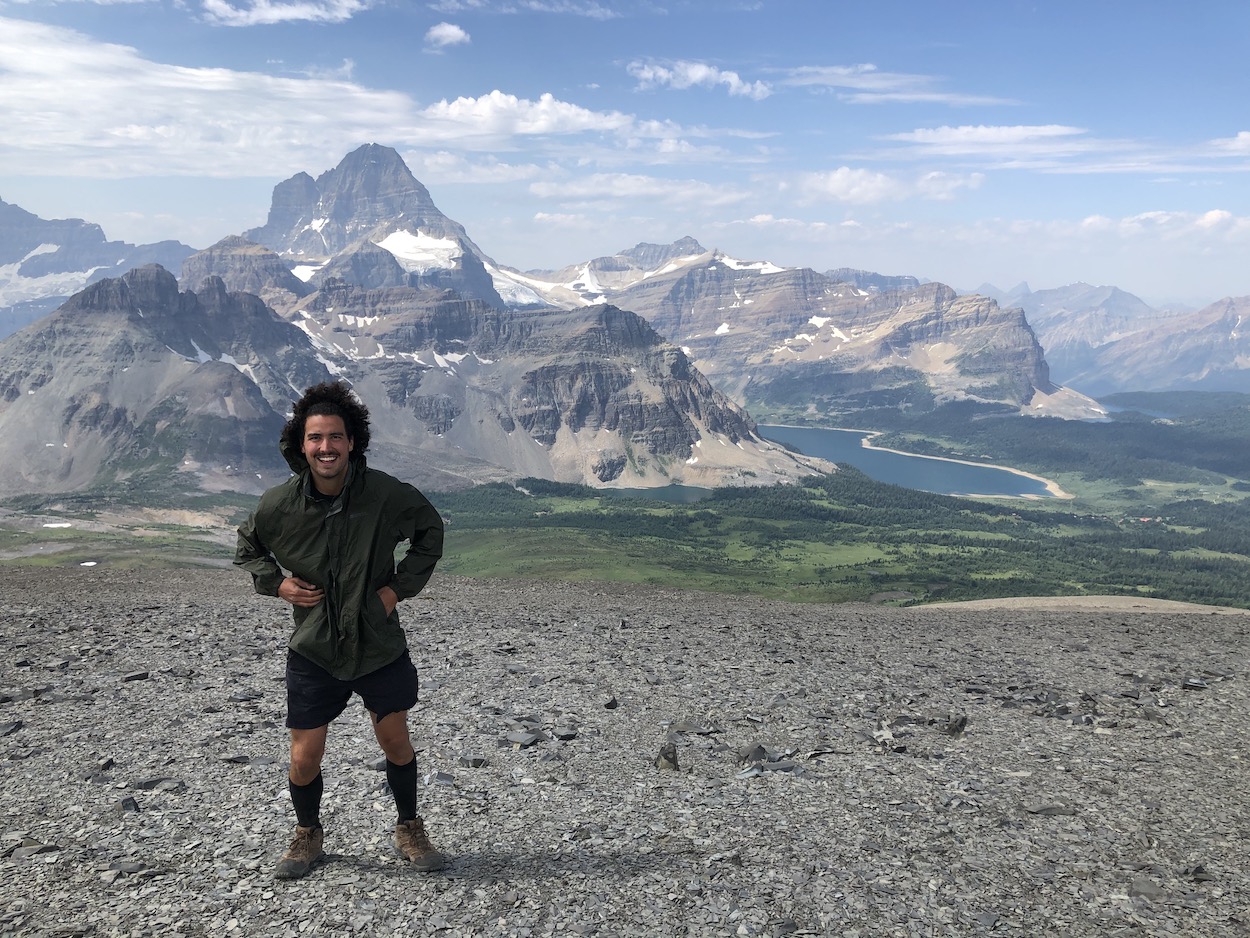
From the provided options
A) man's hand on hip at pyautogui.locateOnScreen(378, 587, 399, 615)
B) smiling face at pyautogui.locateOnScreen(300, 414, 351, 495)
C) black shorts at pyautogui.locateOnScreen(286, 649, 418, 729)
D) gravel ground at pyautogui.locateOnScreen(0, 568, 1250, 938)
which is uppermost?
smiling face at pyautogui.locateOnScreen(300, 414, 351, 495)

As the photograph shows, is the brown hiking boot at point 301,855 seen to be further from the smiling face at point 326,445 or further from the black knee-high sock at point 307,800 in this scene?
the smiling face at point 326,445

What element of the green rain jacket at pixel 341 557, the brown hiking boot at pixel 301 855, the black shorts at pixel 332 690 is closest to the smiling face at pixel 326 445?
the green rain jacket at pixel 341 557

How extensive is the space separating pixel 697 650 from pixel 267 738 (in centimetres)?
1299

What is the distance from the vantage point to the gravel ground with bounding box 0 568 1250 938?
10.0m

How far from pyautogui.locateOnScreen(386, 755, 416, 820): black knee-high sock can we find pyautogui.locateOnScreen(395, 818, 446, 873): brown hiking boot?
11 centimetres

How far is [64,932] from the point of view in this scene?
9.13 metres

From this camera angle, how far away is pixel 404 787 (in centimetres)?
1059

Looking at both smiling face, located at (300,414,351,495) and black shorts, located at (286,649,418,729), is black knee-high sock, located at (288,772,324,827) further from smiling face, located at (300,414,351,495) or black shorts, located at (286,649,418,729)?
smiling face, located at (300,414,351,495)

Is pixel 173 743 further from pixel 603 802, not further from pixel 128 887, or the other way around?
pixel 603 802

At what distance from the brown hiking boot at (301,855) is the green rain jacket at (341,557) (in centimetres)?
223

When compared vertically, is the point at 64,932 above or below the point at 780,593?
above

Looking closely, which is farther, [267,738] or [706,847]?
[267,738]

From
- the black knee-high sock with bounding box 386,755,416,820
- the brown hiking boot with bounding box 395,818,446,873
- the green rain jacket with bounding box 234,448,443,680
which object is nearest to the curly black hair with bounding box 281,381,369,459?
the green rain jacket with bounding box 234,448,443,680

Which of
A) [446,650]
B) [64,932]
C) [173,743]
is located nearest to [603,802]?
[64,932]
